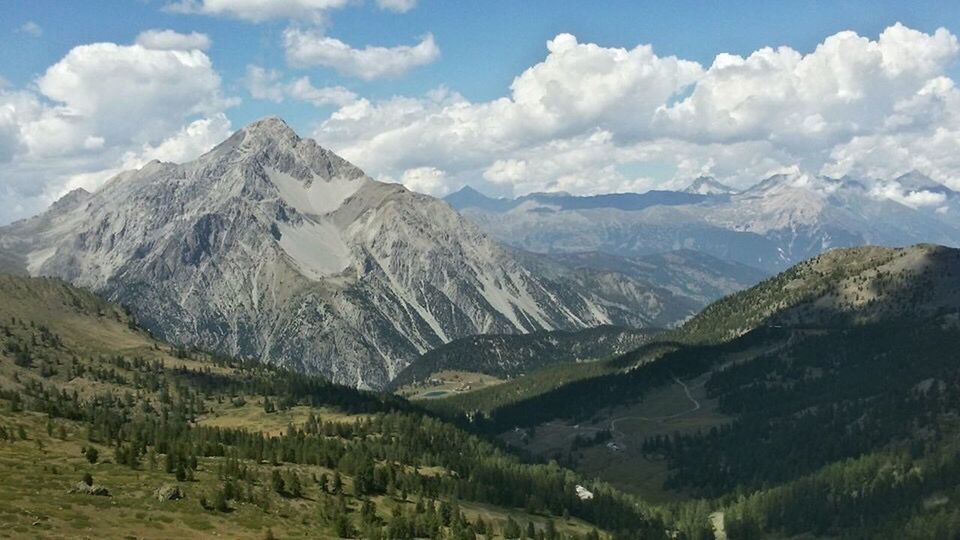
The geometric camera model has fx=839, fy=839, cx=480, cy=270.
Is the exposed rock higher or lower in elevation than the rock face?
higher

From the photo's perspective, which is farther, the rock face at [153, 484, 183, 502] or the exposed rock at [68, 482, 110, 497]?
the rock face at [153, 484, 183, 502]

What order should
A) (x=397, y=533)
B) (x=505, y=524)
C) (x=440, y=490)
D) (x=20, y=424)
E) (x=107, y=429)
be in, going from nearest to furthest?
(x=397, y=533) < (x=20, y=424) < (x=107, y=429) < (x=505, y=524) < (x=440, y=490)

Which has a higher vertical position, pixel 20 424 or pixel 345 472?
pixel 20 424

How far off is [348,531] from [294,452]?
64232 millimetres

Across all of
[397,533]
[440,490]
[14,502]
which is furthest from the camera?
[440,490]

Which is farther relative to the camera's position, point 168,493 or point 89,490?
point 168,493

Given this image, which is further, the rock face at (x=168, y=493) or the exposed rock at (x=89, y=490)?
the rock face at (x=168, y=493)

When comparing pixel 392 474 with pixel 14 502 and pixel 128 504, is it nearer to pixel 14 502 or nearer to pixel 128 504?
pixel 128 504

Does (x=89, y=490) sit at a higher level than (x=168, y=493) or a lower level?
higher

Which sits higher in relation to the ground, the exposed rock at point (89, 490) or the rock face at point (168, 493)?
the exposed rock at point (89, 490)

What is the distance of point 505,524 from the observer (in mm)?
179625

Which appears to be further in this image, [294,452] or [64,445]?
[294,452]

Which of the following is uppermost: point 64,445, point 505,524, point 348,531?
point 64,445

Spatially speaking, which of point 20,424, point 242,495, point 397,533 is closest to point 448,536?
point 397,533
